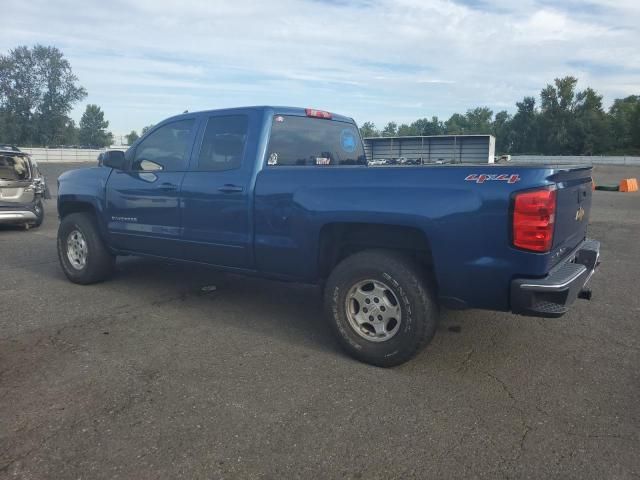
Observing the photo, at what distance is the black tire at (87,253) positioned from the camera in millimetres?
6031

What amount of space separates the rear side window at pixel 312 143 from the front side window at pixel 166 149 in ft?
3.19

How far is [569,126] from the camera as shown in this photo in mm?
79000

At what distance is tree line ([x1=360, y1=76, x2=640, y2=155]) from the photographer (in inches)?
2943

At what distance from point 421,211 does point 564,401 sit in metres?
1.51

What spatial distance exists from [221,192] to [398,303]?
→ 1.91 metres

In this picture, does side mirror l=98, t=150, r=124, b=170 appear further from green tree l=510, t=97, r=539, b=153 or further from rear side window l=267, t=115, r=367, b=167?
green tree l=510, t=97, r=539, b=153

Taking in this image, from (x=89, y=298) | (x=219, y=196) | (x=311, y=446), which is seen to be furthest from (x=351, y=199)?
(x=89, y=298)

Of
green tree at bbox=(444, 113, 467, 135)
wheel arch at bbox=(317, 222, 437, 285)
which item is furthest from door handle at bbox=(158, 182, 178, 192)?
green tree at bbox=(444, 113, 467, 135)

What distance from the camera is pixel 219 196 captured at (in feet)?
15.5

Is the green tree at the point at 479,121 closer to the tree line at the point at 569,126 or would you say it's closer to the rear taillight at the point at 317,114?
the tree line at the point at 569,126

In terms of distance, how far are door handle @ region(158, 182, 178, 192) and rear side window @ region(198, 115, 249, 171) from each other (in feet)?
1.09

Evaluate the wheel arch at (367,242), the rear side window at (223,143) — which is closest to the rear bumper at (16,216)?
the rear side window at (223,143)

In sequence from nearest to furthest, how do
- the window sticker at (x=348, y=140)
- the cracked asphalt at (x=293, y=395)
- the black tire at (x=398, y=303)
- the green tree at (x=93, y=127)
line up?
the cracked asphalt at (x=293, y=395), the black tire at (x=398, y=303), the window sticker at (x=348, y=140), the green tree at (x=93, y=127)

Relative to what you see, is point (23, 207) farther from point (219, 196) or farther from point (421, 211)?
point (421, 211)
